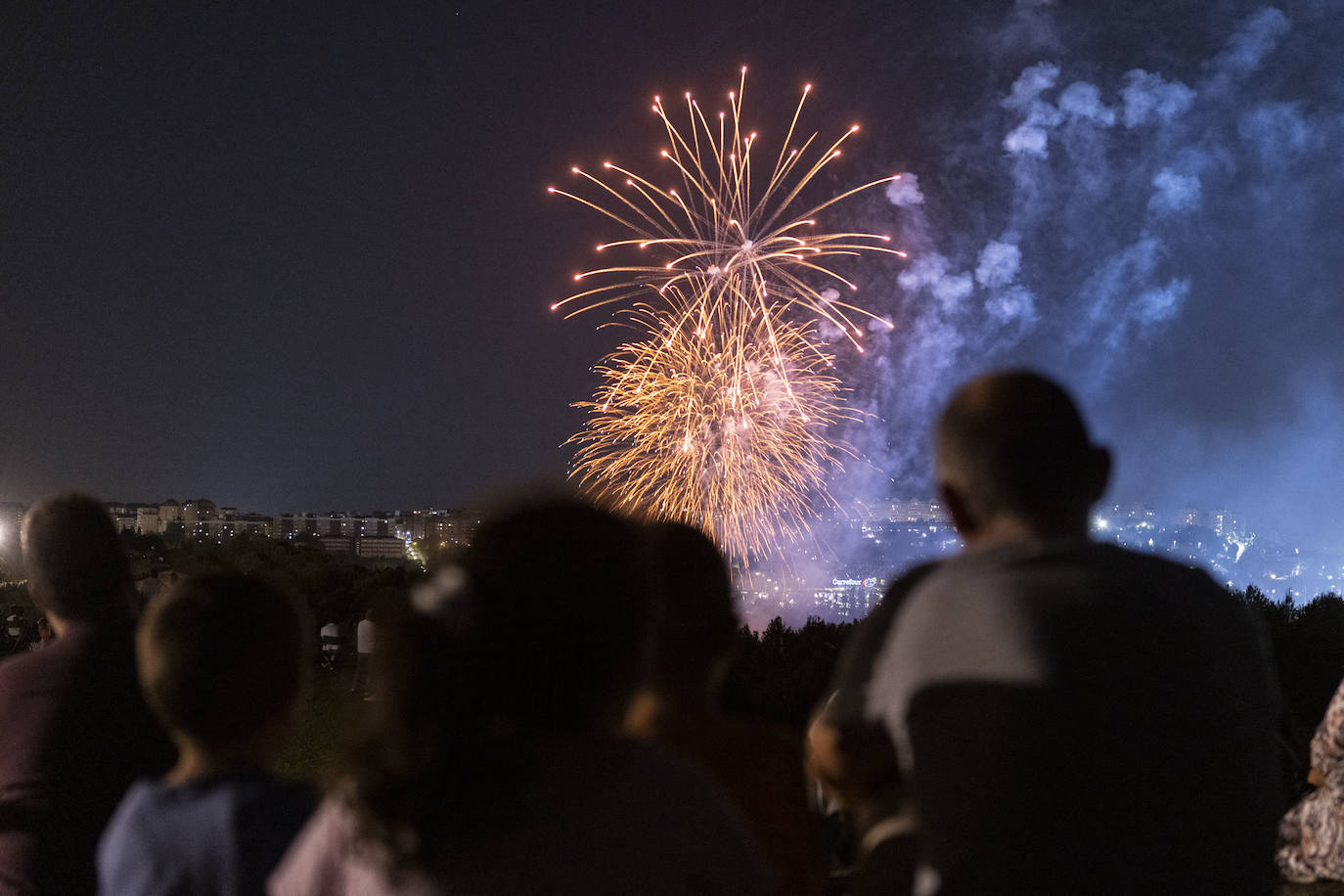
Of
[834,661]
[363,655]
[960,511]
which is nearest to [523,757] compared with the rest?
[960,511]

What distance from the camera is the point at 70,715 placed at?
2.88m

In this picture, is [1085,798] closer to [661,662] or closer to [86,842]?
[661,662]

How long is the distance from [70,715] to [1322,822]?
638 centimetres

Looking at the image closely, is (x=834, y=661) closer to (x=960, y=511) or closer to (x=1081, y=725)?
(x=960, y=511)

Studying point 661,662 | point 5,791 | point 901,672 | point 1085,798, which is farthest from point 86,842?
point 1085,798

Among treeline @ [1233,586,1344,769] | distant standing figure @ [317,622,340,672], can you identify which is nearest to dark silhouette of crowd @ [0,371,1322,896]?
treeline @ [1233,586,1344,769]

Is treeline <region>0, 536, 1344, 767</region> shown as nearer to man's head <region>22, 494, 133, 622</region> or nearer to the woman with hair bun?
man's head <region>22, 494, 133, 622</region>

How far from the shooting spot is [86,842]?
2891 mm

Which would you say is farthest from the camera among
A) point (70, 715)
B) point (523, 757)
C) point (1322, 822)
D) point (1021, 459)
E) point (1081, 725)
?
point (1322, 822)

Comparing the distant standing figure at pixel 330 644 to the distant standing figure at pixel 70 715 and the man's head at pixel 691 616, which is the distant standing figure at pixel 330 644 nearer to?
the distant standing figure at pixel 70 715

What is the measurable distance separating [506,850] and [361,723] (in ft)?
0.98

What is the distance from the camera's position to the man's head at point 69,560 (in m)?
3.04

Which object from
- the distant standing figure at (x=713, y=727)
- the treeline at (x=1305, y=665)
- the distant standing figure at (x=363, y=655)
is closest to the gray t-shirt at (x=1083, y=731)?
the distant standing figure at (x=713, y=727)

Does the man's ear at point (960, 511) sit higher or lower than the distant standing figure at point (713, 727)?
higher
